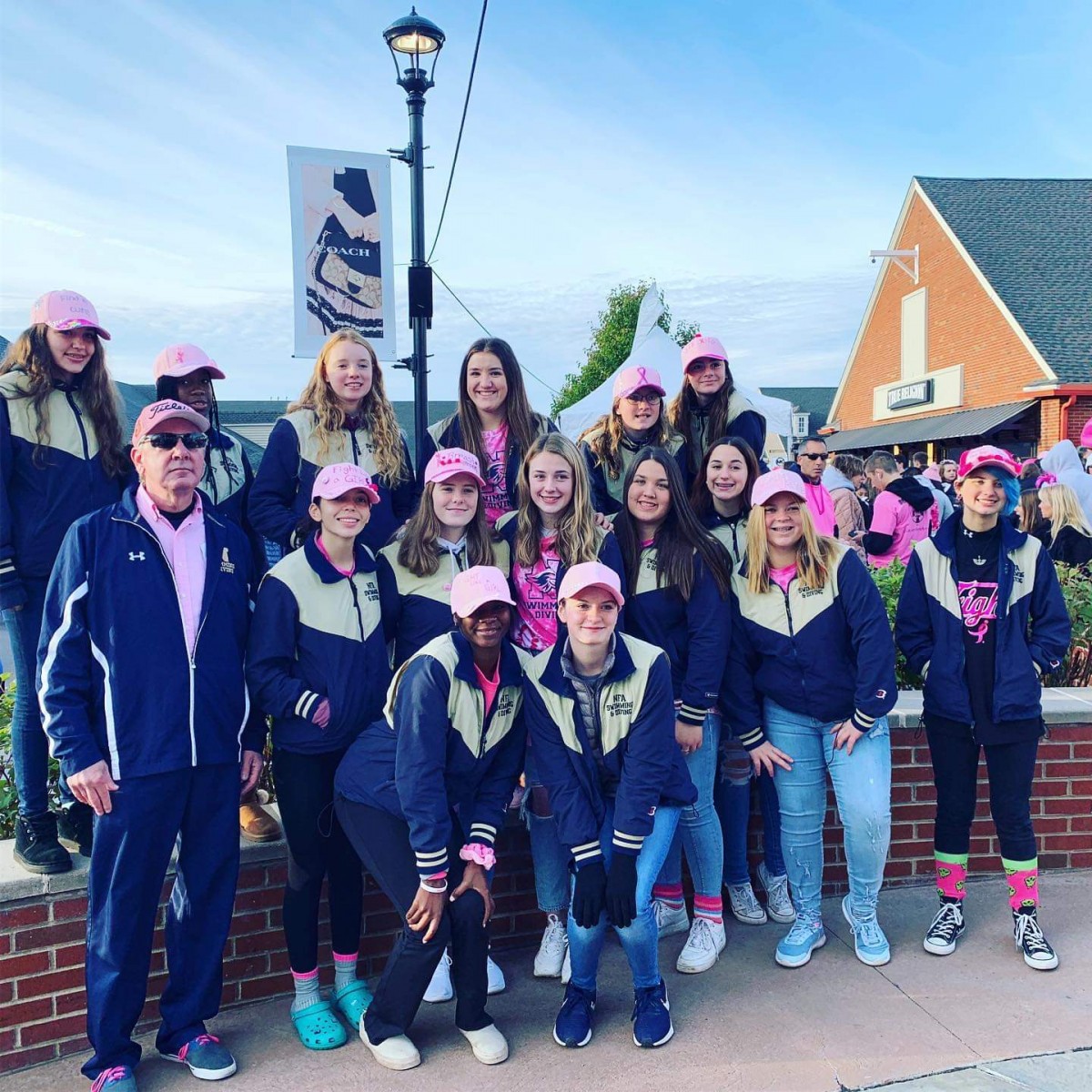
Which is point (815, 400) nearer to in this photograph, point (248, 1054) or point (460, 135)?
point (460, 135)

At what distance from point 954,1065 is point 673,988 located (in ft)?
3.29

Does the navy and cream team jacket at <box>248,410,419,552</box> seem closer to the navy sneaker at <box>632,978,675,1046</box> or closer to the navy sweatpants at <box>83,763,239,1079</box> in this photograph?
the navy sweatpants at <box>83,763,239,1079</box>

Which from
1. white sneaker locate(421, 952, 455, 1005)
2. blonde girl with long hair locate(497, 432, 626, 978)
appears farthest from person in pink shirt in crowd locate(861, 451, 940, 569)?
white sneaker locate(421, 952, 455, 1005)

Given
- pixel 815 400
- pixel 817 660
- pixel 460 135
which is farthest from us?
pixel 815 400

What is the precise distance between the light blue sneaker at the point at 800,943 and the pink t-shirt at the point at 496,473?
6.81 feet

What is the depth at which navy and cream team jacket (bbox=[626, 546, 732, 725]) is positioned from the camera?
3.75m

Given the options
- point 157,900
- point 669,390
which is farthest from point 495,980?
point 669,390

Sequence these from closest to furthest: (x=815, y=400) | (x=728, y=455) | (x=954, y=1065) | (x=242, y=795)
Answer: (x=954, y=1065), (x=242, y=795), (x=728, y=455), (x=815, y=400)

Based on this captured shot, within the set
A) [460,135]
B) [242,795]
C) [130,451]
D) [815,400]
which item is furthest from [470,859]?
[815,400]

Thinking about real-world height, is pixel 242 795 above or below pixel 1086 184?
below

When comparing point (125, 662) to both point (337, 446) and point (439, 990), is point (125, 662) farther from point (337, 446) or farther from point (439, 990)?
point (439, 990)

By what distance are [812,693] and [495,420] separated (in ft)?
5.83

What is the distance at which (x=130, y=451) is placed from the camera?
3510mm

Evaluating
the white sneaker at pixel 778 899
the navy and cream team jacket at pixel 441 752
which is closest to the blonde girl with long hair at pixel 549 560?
the navy and cream team jacket at pixel 441 752
